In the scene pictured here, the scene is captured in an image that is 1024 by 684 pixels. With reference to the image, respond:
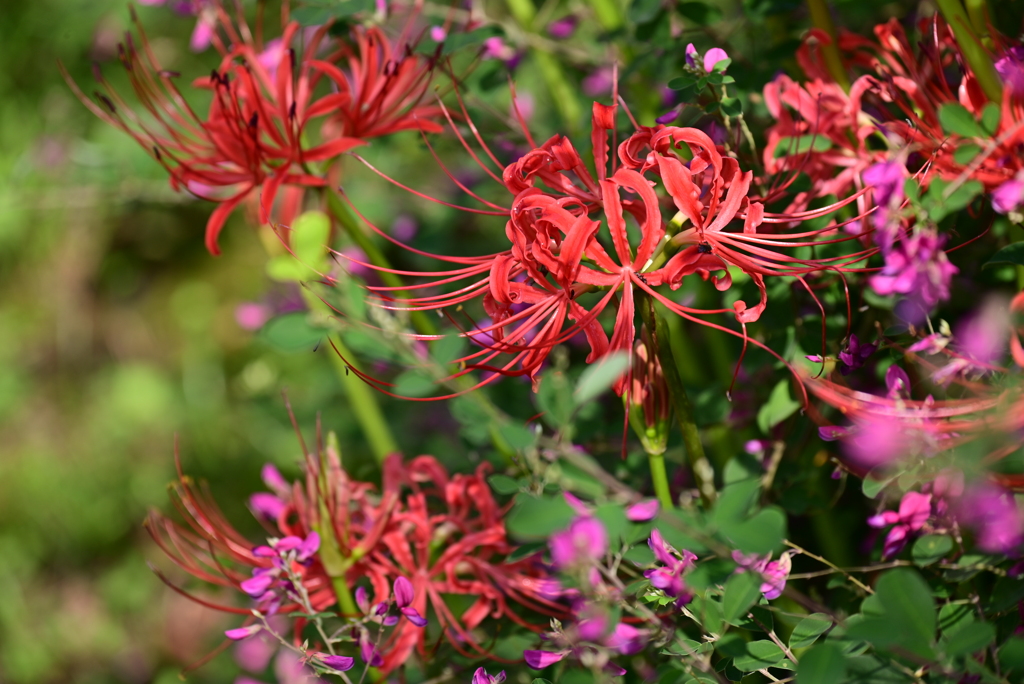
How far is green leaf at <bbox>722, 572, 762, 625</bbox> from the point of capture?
56cm

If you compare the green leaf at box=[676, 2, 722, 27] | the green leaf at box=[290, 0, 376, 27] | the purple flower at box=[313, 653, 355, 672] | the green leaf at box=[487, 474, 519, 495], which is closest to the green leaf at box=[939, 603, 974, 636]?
the green leaf at box=[487, 474, 519, 495]

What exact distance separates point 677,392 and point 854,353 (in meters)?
0.15

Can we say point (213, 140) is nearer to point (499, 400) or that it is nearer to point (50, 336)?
point (499, 400)

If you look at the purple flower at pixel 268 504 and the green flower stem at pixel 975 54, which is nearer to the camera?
the green flower stem at pixel 975 54

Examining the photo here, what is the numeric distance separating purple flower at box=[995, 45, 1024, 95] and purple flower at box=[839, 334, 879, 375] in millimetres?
217

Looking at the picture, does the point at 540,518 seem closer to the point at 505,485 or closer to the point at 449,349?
the point at 505,485

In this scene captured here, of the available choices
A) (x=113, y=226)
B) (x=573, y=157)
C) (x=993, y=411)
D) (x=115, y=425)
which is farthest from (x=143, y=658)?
(x=993, y=411)

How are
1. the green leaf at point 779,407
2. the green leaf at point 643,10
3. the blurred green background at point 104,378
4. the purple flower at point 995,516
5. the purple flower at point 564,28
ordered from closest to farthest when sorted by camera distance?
the purple flower at point 995,516 < the green leaf at point 779,407 < the green leaf at point 643,10 < the purple flower at point 564,28 < the blurred green background at point 104,378

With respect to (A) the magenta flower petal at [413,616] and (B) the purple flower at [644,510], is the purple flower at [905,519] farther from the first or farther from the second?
(A) the magenta flower petal at [413,616]

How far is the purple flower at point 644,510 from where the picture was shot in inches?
24.1

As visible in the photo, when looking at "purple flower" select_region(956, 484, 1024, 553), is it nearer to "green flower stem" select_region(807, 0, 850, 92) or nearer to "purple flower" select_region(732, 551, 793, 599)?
"purple flower" select_region(732, 551, 793, 599)

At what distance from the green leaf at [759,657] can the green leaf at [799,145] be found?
1.34 feet

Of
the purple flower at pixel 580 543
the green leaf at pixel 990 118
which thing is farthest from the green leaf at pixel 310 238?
the green leaf at pixel 990 118

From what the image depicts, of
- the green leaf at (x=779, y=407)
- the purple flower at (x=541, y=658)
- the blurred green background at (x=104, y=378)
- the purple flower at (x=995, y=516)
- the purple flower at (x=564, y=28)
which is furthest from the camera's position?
the blurred green background at (x=104, y=378)
